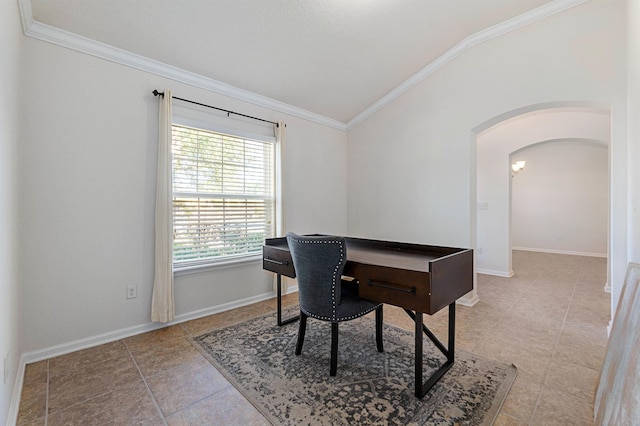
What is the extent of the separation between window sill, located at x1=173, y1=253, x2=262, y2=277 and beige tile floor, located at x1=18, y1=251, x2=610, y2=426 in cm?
50

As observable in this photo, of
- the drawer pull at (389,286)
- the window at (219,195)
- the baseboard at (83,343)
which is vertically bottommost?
the baseboard at (83,343)

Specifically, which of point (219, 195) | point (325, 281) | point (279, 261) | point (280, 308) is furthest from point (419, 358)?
point (219, 195)

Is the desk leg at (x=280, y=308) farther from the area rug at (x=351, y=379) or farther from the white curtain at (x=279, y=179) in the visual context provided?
the white curtain at (x=279, y=179)

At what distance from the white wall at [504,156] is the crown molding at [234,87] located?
1.54m

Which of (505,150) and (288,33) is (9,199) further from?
(505,150)

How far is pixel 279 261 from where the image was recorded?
257 cm

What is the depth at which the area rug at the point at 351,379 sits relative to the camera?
1.61 meters

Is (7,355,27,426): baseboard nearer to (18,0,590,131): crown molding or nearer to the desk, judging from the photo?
the desk

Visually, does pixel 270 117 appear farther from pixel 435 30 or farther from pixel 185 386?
pixel 185 386

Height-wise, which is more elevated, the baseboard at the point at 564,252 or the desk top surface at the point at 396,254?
the desk top surface at the point at 396,254

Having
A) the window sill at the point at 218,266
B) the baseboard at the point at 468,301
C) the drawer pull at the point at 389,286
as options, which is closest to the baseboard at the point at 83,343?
the window sill at the point at 218,266

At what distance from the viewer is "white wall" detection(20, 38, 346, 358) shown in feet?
7.07

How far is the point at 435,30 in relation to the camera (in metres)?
2.98

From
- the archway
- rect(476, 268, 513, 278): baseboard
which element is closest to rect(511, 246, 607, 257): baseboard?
the archway
